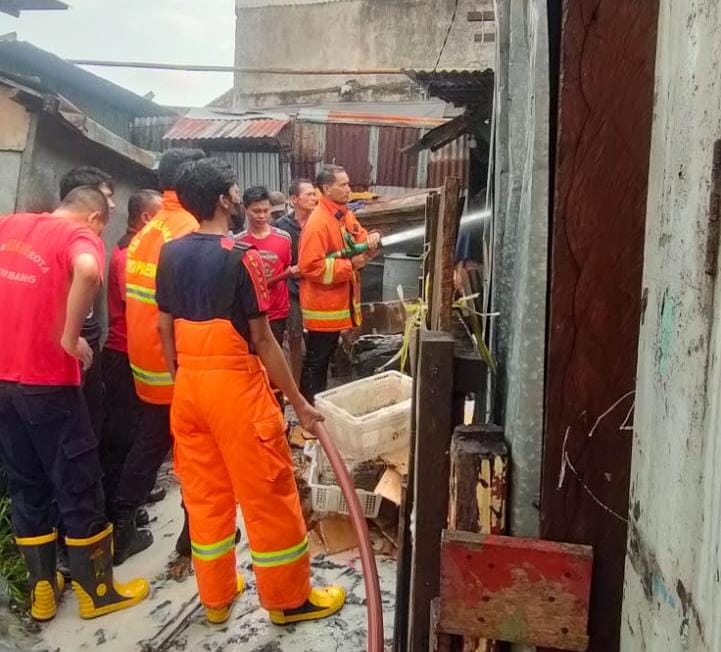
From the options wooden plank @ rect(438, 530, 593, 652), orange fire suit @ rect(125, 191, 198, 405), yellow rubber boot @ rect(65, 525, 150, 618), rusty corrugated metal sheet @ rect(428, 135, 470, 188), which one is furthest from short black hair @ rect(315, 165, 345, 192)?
rusty corrugated metal sheet @ rect(428, 135, 470, 188)

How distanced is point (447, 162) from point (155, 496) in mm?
9046

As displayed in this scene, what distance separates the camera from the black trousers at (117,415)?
393 cm

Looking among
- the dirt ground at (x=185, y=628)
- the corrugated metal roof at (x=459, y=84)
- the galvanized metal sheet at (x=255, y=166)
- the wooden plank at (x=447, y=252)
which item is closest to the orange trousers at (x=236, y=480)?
the dirt ground at (x=185, y=628)

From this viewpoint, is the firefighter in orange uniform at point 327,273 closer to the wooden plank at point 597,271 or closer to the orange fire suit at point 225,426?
the orange fire suit at point 225,426

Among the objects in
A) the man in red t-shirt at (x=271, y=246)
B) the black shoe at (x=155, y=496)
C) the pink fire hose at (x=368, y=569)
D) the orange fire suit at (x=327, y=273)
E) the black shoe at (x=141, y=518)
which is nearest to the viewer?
the pink fire hose at (x=368, y=569)

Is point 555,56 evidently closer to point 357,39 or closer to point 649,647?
point 649,647

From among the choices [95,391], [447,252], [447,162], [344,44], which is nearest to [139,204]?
[95,391]

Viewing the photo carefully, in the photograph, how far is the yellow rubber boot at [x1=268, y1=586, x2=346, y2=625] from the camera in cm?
307

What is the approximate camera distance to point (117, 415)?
3938 mm

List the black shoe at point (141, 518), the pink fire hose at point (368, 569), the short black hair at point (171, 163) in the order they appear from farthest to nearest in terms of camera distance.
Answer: the black shoe at point (141, 518), the short black hair at point (171, 163), the pink fire hose at point (368, 569)

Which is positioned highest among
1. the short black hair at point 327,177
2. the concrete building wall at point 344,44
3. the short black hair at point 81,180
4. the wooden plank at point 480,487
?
the concrete building wall at point 344,44

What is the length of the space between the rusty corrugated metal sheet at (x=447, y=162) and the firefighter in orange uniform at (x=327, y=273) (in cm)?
608

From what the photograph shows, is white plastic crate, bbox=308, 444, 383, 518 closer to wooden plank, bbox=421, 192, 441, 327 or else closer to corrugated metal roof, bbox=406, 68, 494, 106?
wooden plank, bbox=421, 192, 441, 327

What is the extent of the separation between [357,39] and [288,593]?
17.3 m
